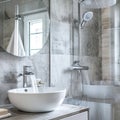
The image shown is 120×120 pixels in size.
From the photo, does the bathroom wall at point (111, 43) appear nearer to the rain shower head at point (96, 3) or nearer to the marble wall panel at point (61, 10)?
the rain shower head at point (96, 3)

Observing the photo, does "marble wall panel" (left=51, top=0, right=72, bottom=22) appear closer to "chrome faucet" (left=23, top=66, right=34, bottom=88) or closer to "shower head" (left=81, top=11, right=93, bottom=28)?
"shower head" (left=81, top=11, right=93, bottom=28)

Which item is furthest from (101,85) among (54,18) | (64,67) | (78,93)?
(54,18)

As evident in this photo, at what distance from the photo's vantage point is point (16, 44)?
1.97 metres

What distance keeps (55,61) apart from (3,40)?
75 cm

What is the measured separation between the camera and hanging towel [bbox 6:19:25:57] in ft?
6.32

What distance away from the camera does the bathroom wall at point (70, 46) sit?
2.46m

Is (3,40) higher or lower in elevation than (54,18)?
lower

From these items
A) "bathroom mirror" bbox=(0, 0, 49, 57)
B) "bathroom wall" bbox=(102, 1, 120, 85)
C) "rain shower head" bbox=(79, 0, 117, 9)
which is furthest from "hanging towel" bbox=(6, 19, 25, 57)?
"bathroom wall" bbox=(102, 1, 120, 85)

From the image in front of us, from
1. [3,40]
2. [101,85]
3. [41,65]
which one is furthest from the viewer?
[101,85]

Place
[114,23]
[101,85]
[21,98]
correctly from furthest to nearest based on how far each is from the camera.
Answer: [114,23] < [101,85] < [21,98]

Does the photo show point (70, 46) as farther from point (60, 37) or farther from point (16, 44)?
point (16, 44)

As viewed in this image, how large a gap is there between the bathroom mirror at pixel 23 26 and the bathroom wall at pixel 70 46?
0.19 metres

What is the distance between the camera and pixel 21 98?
1573mm

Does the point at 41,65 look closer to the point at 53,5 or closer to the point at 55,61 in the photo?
the point at 55,61
